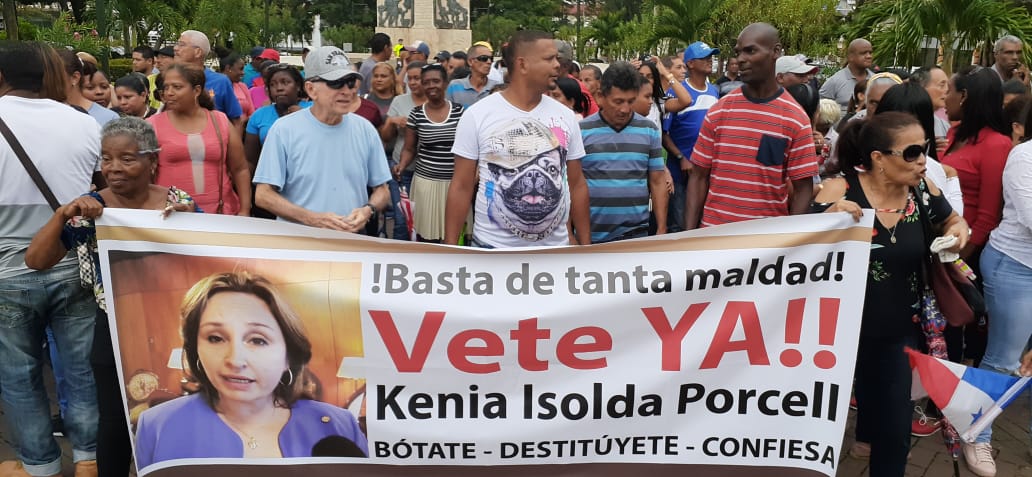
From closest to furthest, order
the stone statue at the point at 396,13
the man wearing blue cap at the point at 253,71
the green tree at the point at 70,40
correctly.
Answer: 1. the man wearing blue cap at the point at 253,71
2. the green tree at the point at 70,40
3. the stone statue at the point at 396,13

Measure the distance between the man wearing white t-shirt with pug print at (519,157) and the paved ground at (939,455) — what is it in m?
1.96

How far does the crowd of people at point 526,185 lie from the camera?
4.01m

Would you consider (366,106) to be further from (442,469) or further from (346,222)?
(442,469)

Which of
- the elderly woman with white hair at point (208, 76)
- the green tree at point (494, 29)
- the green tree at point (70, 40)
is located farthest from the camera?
the green tree at point (494, 29)

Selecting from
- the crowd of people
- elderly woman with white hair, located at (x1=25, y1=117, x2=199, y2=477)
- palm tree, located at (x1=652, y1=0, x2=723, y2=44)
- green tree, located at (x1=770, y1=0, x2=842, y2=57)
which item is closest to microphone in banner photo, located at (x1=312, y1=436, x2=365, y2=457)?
the crowd of people

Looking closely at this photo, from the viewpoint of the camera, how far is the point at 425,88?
7.27 meters

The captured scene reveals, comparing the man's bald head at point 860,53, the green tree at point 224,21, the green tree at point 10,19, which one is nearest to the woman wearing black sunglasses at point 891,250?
the man's bald head at point 860,53

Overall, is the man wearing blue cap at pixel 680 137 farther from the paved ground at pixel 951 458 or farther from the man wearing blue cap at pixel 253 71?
the man wearing blue cap at pixel 253 71

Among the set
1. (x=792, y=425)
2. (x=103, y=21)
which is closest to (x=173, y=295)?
(x=792, y=425)

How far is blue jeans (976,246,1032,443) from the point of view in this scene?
482 cm

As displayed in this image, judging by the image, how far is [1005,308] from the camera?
16.0 ft

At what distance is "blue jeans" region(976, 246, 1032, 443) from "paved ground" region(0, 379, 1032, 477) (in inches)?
8.0

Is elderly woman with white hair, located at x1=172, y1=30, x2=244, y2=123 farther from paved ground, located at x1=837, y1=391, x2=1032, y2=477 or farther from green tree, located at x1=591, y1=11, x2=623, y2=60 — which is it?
green tree, located at x1=591, y1=11, x2=623, y2=60

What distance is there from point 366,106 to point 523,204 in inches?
148
